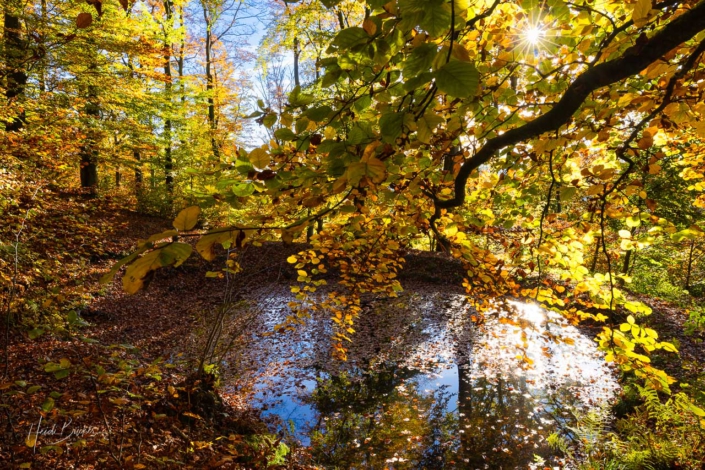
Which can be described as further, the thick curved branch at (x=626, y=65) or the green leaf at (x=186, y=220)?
the thick curved branch at (x=626, y=65)

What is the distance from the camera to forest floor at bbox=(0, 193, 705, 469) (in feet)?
8.96

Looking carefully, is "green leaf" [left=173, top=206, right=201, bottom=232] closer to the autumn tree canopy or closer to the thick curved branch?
the autumn tree canopy

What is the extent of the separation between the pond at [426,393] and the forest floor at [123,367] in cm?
99

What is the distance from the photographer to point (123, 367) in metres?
2.67

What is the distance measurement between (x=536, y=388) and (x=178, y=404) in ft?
19.2

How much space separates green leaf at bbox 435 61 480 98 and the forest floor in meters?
0.57

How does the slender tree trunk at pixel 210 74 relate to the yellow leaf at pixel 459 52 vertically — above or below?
above

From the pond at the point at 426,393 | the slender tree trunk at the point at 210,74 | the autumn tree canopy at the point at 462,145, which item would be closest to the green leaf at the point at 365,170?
the autumn tree canopy at the point at 462,145

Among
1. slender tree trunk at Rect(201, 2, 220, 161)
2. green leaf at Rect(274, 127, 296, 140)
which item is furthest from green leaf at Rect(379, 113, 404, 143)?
slender tree trunk at Rect(201, 2, 220, 161)

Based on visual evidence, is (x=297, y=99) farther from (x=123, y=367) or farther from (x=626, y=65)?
(x=123, y=367)

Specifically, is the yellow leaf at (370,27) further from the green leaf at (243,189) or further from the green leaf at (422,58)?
the green leaf at (243,189)

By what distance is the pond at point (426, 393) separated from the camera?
4.80 meters

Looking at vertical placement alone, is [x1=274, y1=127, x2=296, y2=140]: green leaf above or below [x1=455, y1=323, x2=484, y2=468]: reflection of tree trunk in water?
above

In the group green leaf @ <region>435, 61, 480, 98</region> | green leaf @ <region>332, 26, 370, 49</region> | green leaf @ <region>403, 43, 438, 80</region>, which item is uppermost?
green leaf @ <region>332, 26, 370, 49</region>
